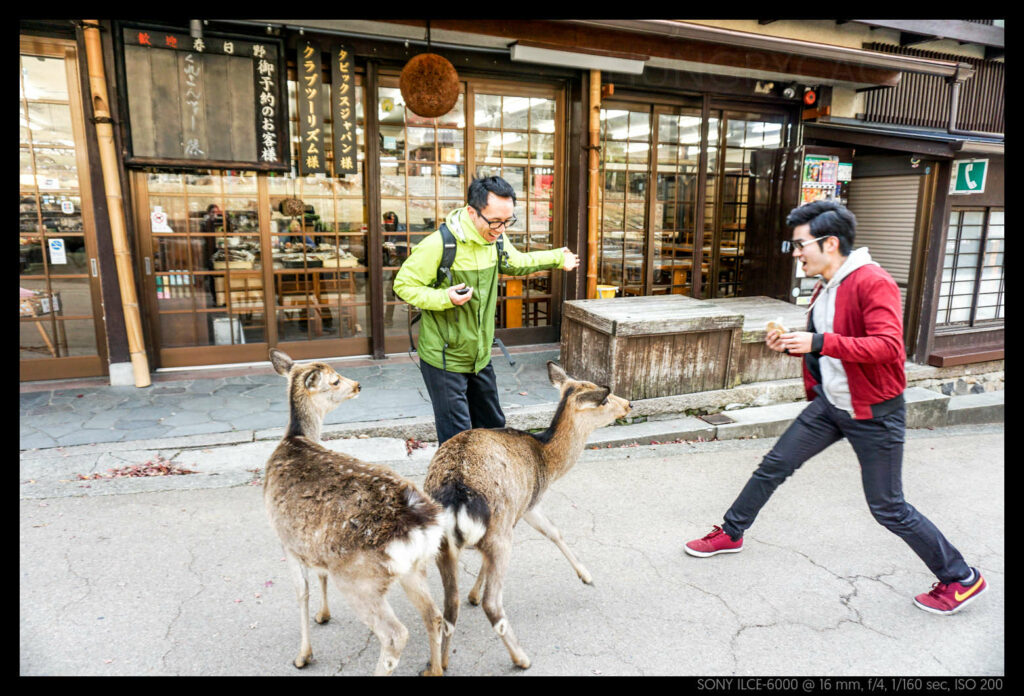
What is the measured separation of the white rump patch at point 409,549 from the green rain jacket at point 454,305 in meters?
1.60

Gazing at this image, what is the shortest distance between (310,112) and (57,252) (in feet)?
11.0

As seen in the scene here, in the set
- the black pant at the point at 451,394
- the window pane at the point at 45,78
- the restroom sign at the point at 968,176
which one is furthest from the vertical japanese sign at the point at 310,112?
the restroom sign at the point at 968,176

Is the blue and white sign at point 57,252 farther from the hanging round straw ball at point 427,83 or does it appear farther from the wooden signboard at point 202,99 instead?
the hanging round straw ball at point 427,83

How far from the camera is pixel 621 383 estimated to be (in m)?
6.71

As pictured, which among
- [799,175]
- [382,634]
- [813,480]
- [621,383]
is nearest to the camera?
[382,634]

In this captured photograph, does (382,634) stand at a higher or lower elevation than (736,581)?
higher

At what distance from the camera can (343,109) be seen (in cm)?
769

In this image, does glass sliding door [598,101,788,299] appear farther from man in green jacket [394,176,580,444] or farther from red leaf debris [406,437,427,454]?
man in green jacket [394,176,580,444]

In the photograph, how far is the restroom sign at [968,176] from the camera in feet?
29.2

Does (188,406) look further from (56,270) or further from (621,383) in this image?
(621,383)

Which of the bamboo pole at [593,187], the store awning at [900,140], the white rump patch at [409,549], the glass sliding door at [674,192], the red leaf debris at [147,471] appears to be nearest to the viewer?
the white rump patch at [409,549]

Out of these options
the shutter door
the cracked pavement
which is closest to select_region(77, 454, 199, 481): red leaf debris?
the cracked pavement
